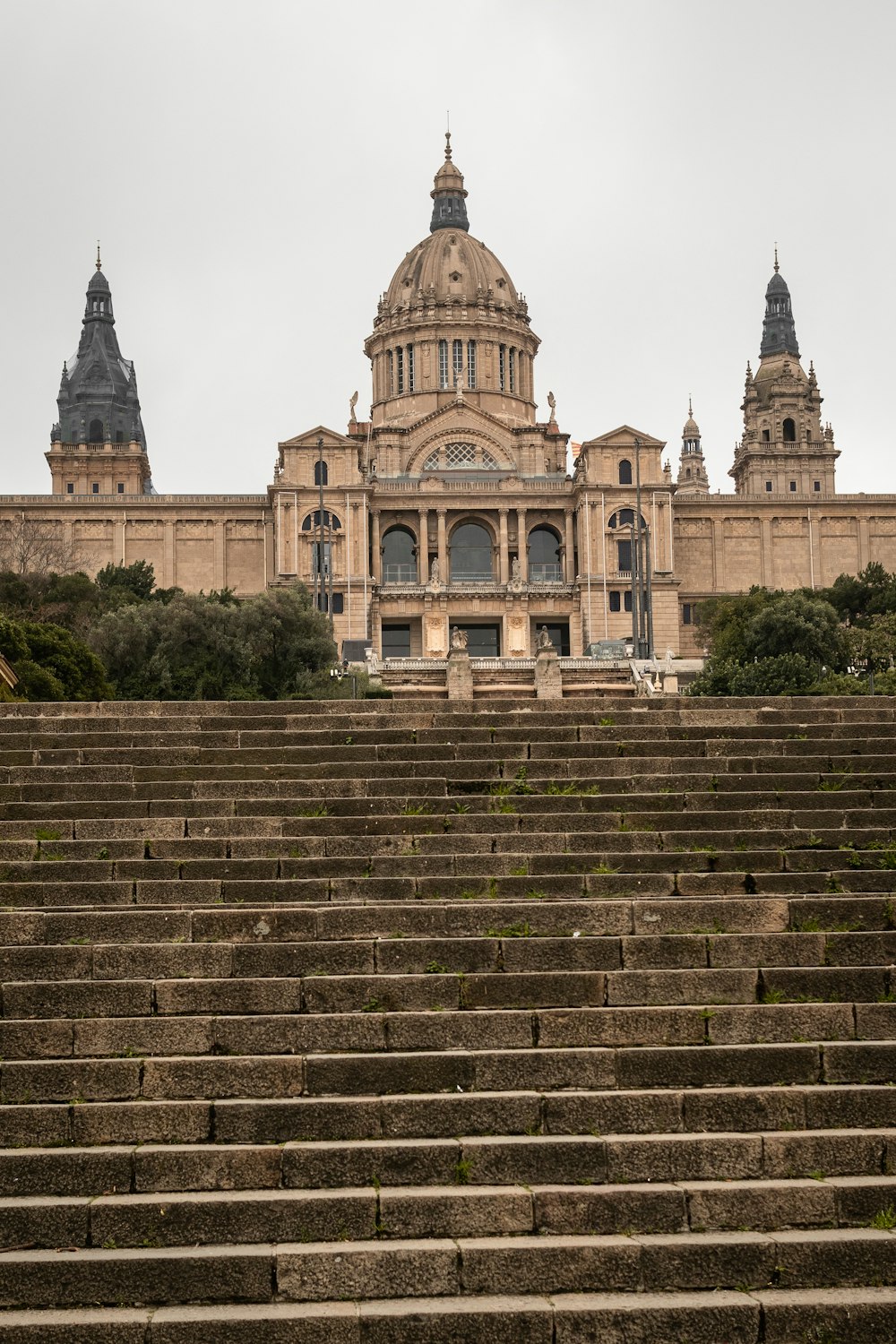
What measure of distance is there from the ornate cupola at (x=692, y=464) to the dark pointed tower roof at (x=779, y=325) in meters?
25.0

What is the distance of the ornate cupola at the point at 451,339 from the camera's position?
94625 mm

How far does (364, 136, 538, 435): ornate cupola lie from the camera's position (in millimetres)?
94625

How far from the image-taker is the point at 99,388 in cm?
11306

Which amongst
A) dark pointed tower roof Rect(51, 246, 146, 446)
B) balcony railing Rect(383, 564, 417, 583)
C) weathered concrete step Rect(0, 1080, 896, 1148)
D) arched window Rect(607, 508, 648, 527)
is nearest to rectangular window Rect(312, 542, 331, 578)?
balcony railing Rect(383, 564, 417, 583)

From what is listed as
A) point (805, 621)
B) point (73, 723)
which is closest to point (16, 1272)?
point (73, 723)

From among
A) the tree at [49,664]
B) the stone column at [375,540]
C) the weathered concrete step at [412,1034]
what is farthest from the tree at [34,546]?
the weathered concrete step at [412,1034]

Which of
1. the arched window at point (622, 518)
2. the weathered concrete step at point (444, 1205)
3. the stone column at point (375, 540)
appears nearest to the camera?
the weathered concrete step at point (444, 1205)

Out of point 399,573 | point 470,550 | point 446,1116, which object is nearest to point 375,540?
point 399,573

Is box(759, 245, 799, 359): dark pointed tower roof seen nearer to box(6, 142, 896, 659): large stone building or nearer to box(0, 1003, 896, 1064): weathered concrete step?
box(6, 142, 896, 659): large stone building

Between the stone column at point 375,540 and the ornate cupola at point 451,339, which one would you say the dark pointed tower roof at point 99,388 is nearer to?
the ornate cupola at point 451,339

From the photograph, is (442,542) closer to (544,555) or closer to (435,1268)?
(544,555)

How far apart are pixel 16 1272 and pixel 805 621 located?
149ft

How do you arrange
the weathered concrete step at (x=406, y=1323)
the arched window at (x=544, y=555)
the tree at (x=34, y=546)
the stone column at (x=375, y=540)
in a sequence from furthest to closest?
the arched window at (x=544, y=555) → the stone column at (x=375, y=540) → the tree at (x=34, y=546) → the weathered concrete step at (x=406, y=1323)

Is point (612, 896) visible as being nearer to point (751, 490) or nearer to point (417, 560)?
point (417, 560)
